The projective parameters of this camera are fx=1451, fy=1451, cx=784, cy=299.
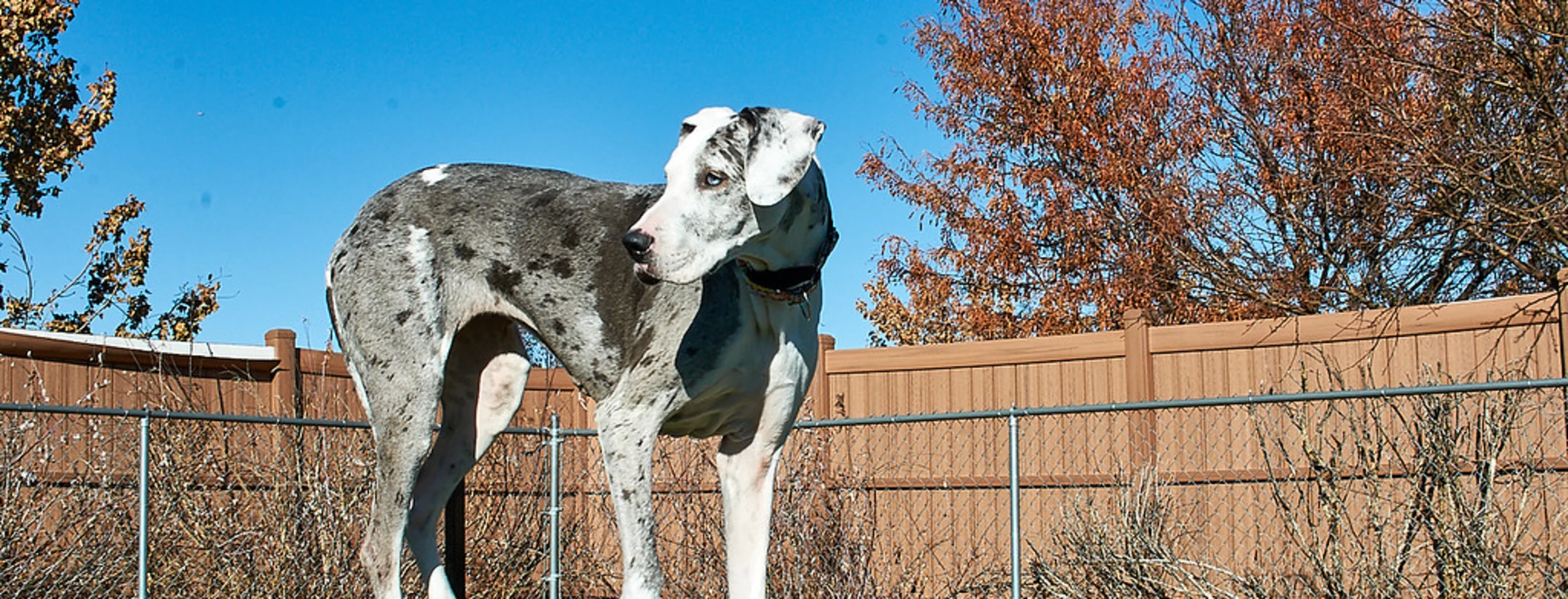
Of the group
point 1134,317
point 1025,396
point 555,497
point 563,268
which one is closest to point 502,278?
point 563,268

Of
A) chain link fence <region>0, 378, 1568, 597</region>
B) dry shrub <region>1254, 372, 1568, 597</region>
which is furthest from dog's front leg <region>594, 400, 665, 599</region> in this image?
dry shrub <region>1254, 372, 1568, 597</region>

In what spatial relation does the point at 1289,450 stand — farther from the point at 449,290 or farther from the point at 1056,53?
the point at 1056,53

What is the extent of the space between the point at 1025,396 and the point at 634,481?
591 centimetres

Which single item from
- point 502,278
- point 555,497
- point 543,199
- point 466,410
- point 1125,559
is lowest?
point 1125,559

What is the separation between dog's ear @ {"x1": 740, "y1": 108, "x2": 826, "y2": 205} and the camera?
3164 mm

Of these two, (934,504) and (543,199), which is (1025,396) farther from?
(543,199)

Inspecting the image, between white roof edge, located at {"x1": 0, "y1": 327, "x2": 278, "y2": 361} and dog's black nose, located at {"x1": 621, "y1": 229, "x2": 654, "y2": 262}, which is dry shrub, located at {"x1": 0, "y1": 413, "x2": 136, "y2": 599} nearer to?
white roof edge, located at {"x1": 0, "y1": 327, "x2": 278, "y2": 361}

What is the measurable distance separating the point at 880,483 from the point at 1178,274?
5.44 m

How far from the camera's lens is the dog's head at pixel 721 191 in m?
3.10

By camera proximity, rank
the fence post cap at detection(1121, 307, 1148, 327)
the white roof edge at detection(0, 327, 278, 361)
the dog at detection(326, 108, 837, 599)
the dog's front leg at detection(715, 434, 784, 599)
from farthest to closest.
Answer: the fence post cap at detection(1121, 307, 1148, 327)
the white roof edge at detection(0, 327, 278, 361)
the dog's front leg at detection(715, 434, 784, 599)
the dog at detection(326, 108, 837, 599)

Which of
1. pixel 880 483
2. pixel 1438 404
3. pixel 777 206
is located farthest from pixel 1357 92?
pixel 777 206

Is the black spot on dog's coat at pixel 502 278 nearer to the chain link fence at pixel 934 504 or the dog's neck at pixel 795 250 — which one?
the dog's neck at pixel 795 250

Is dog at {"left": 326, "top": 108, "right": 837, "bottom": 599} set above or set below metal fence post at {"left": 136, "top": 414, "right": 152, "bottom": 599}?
above

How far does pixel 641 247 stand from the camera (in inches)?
121
